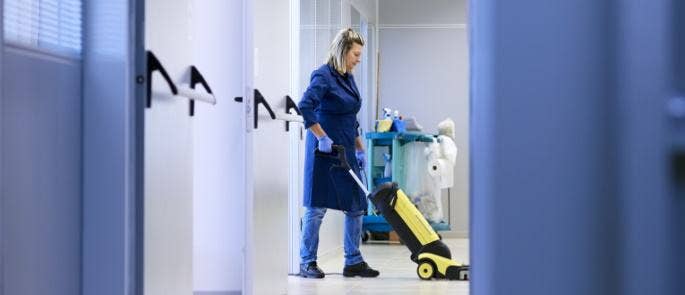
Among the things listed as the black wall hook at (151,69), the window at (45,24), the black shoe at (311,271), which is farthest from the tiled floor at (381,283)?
the window at (45,24)

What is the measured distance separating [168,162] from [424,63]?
22.3ft

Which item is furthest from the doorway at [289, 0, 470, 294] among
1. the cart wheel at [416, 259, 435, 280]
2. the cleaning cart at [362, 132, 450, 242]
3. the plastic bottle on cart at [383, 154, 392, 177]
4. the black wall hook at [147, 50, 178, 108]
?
the black wall hook at [147, 50, 178, 108]

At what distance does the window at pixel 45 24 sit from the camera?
1831mm

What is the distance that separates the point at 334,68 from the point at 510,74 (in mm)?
5291

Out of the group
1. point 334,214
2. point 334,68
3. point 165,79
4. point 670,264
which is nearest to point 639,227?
point 670,264

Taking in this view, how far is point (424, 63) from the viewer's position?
9422mm

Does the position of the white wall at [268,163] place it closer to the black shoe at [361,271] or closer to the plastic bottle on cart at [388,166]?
the black shoe at [361,271]

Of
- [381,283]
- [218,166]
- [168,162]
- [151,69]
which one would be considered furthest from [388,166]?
[151,69]

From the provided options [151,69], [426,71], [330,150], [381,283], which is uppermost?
[426,71]

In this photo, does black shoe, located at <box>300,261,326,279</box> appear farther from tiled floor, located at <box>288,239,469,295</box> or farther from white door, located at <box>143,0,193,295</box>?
white door, located at <box>143,0,193,295</box>

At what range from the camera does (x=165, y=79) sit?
2.57m

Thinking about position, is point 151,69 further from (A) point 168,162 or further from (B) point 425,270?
(B) point 425,270

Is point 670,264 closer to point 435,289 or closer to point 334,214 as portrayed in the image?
point 435,289

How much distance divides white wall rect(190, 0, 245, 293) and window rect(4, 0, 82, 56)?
7.96ft
